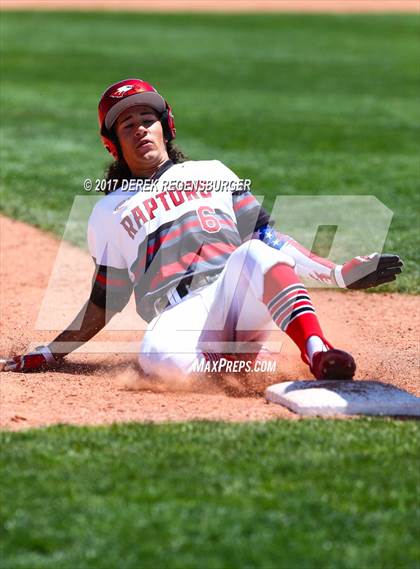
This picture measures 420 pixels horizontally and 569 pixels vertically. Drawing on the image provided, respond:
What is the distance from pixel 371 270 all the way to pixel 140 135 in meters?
1.55

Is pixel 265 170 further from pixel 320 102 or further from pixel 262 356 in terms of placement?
pixel 262 356

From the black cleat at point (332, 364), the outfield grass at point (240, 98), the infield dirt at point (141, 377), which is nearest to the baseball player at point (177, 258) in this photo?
the infield dirt at point (141, 377)

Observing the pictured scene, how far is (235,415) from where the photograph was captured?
17.5ft

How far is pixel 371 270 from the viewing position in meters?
5.96

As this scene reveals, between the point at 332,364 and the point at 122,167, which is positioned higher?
the point at 122,167

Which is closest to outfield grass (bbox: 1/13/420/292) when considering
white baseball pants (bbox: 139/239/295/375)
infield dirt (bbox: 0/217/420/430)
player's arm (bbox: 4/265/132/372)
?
infield dirt (bbox: 0/217/420/430)

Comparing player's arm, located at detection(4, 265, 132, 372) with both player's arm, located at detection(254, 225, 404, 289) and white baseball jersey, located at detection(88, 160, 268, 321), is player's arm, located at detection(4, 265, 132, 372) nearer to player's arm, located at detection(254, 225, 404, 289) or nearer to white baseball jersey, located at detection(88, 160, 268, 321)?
white baseball jersey, located at detection(88, 160, 268, 321)

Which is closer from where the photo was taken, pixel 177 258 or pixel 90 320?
pixel 177 258

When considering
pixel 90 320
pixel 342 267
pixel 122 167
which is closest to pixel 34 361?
pixel 90 320

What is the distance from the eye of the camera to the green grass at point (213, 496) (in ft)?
12.4

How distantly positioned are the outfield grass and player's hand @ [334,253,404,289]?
118 inches

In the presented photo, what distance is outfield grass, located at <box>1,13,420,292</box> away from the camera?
13.0 m
